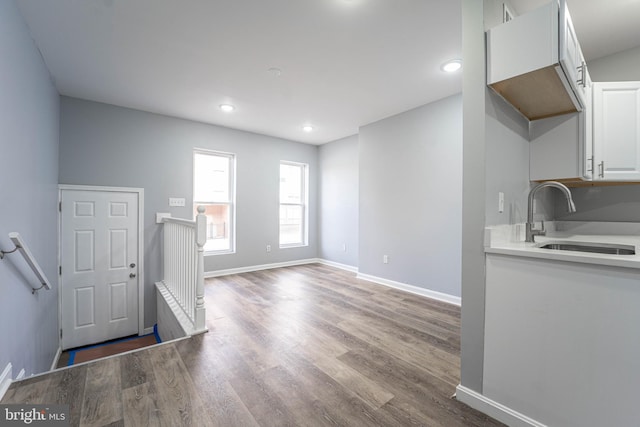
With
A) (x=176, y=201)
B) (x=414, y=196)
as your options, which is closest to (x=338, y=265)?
(x=414, y=196)

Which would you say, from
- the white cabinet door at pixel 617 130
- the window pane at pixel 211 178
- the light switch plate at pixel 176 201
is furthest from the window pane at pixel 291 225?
the white cabinet door at pixel 617 130

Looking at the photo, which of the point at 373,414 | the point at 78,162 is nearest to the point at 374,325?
Answer: the point at 373,414

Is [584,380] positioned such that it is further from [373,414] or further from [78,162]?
[78,162]

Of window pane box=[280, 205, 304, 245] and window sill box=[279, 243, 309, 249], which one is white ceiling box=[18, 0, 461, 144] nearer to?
window pane box=[280, 205, 304, 245]

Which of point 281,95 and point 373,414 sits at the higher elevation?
point 281,95

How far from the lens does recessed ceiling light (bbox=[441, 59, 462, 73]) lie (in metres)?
2.68

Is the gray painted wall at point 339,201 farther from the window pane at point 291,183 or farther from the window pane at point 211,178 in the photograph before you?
the window pane at point 211,178

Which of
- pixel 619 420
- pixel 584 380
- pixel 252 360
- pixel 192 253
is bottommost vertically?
pixel 252 360

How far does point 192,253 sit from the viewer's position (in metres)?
2.73

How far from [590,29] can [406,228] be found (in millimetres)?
2646

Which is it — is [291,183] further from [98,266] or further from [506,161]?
[506,161]

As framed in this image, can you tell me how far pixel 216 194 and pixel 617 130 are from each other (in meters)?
5.10
